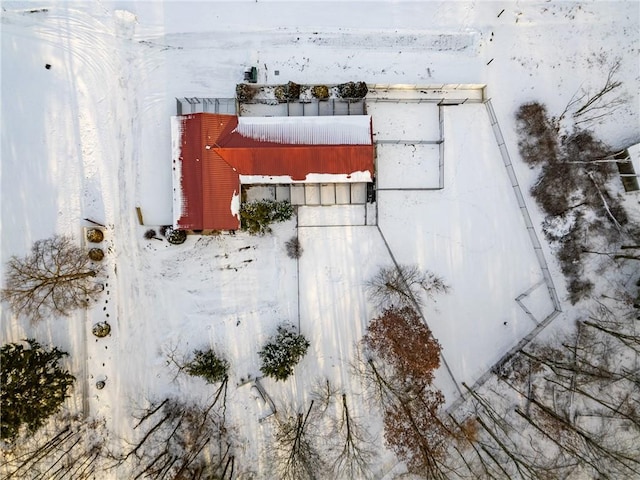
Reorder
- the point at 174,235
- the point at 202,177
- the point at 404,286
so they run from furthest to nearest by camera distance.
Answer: the point at 404,286, the point at 174,235, the point at 202,177

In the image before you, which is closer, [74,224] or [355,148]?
[355,148]

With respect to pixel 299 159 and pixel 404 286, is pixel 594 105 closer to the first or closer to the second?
pixel 404 286

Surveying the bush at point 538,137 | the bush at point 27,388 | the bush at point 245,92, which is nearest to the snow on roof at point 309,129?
the bush at point 245,92

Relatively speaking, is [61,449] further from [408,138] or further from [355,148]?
[408,138]

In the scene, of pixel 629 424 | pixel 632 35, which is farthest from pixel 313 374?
pixel 632 35

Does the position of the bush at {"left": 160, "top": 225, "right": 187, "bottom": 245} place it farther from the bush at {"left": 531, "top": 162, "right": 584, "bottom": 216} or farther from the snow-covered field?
the bush at {"left": 531, "top": 162, "right": 584, "bottom": 216}

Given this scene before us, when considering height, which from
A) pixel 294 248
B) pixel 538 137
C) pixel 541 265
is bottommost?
pixel 541 265

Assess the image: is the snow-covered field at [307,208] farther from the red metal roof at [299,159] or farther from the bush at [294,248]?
the red metal roof at [299,159]

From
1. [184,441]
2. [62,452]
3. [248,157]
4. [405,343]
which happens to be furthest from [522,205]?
[62,452]

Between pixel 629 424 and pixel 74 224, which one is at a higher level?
pixel 74 224
